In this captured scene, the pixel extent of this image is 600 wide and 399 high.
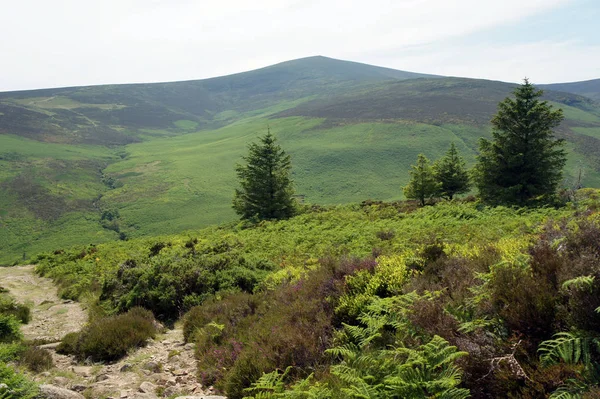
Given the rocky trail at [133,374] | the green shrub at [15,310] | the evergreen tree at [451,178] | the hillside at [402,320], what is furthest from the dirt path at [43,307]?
the evergreen tree at [451,178]

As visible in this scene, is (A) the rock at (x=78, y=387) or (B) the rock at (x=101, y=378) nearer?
(A) the rock at (x=78, y=387)

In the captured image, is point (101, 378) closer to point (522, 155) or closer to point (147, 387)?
point (147, 387)

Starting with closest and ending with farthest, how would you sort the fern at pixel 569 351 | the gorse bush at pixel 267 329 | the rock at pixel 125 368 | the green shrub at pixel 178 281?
1. the fern at pixel 569 351
2. the gorse bush at pixel 267 329
3. the rock at pixel 125 368
4. the green shrub at pixel 178 281

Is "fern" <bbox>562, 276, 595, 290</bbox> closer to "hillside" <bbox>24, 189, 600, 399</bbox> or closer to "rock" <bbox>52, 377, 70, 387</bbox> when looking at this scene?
"hillside" <bbox>24, 189, 600, 399</bbox>

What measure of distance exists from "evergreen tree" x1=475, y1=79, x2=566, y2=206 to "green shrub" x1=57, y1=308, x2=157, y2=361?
21612mm

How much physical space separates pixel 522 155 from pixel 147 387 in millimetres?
25190

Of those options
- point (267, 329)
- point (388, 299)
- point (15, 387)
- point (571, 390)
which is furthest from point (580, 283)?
point (15, 387)

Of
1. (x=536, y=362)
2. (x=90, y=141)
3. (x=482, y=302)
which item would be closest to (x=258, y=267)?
(x=482, y=302)

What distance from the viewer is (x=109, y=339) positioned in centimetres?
798

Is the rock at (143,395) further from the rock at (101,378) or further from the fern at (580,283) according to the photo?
the fern at (580,283)

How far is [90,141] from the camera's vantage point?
15875 centimetres

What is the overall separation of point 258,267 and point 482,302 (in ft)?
30.4

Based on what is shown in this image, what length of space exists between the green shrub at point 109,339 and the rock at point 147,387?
1840 mm

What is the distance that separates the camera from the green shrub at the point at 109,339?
7812 mm
